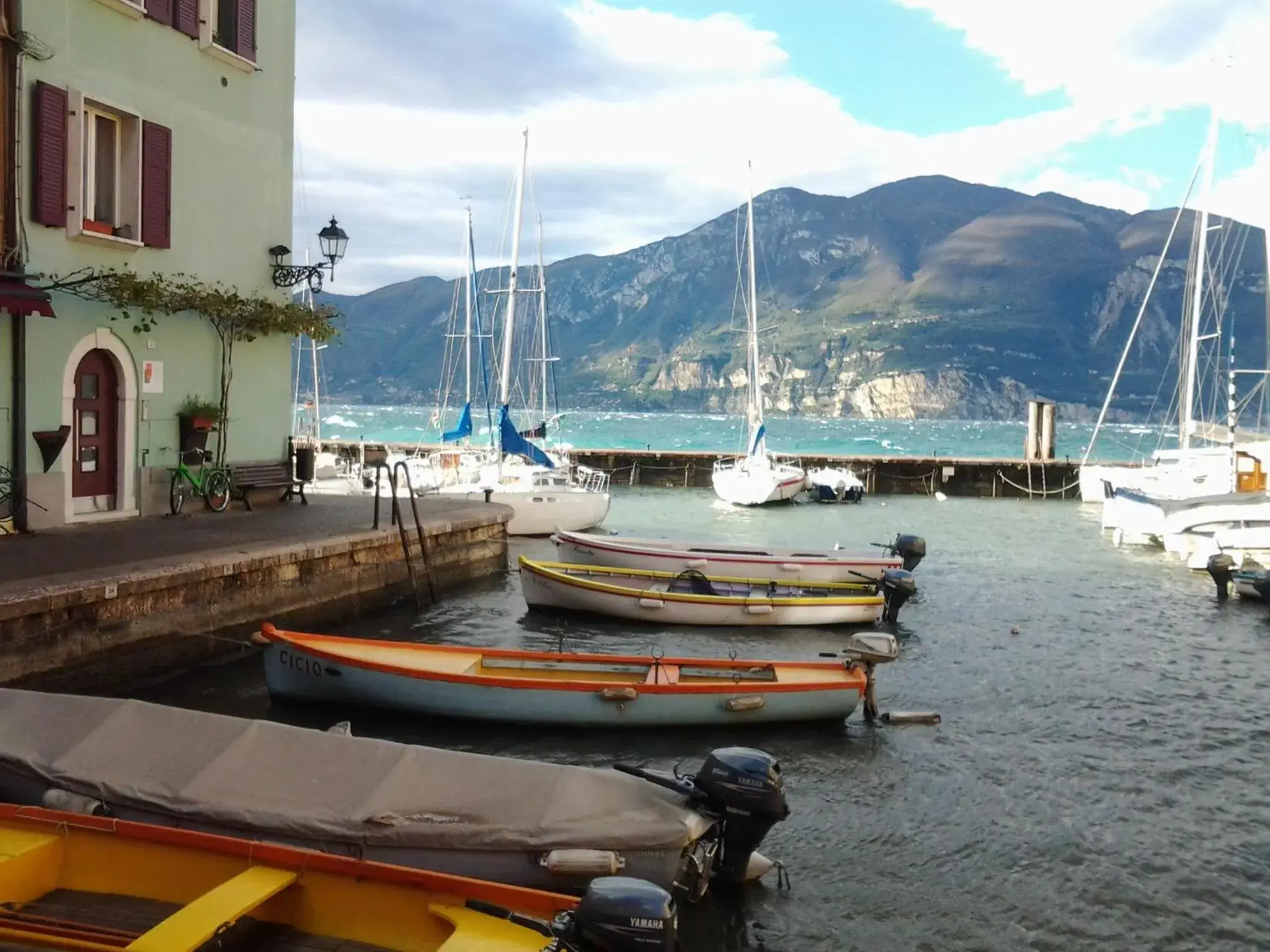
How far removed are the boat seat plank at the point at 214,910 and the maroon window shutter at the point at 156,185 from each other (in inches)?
507

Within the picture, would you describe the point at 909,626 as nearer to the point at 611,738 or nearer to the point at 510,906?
the point at 611,738

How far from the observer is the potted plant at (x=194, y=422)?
674 inches

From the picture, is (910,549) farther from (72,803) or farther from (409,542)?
(72,803)

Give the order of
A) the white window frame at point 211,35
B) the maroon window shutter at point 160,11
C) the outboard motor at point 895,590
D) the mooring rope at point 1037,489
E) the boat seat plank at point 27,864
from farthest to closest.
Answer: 1. the mooring rope at point 1037,489
2. the outboard motor at point 895,590
3. the white window frame at point 211,35
4. the maroon window shutter at point 160,11
5. the boat seat plank at point 27,864

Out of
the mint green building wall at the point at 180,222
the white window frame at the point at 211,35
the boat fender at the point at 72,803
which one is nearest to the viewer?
the boat fender at the point at 72,803

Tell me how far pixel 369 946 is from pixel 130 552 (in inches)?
365

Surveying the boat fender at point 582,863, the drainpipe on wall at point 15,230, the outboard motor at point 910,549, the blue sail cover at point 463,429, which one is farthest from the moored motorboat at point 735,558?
the blue sail cover at point 463,429

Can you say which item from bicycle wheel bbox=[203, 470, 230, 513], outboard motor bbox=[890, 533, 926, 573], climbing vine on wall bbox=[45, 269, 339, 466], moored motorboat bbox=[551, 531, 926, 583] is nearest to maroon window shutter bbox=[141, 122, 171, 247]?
climbing vine on wall bbox=[45, 269, 339, 466]

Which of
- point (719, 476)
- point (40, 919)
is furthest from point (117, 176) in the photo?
point (719, 476)

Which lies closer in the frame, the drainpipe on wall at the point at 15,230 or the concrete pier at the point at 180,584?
the concrete pier at the point at 180,584

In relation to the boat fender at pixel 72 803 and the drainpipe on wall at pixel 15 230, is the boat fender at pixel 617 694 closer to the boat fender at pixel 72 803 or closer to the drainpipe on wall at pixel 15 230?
the boat fender at pixel 72 803

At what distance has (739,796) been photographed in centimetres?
736

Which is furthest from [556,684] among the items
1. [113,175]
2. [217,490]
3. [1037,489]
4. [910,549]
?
[1037,489]

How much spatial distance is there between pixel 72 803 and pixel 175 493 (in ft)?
35.2
